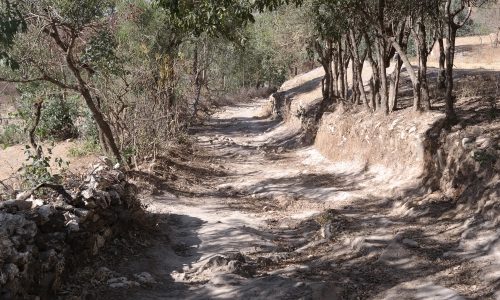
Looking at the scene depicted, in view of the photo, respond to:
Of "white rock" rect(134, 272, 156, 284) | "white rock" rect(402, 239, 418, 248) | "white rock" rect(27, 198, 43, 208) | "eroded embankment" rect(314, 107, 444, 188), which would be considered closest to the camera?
"white rock" rect(27, 198, 43, 208)

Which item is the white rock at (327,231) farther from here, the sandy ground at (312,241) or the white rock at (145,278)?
the white rock at (145,278)

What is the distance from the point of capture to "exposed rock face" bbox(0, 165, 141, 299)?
550cm

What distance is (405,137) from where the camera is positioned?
12.7 meters

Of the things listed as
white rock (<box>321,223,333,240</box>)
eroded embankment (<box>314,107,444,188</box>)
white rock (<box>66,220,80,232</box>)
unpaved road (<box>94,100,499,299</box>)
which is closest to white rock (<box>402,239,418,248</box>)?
unpaved road (<box>94,100,499,299</box>)

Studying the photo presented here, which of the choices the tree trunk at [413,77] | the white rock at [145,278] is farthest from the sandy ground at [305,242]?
the tree trunk at [413,77]

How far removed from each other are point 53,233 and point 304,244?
191 inches

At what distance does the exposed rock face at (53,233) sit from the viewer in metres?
5.50

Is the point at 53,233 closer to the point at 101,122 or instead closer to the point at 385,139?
the point at 101,122

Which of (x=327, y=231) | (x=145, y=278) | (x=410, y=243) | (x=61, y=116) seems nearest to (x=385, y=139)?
(x=327, y=231)

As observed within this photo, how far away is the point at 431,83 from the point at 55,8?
42.0 feet

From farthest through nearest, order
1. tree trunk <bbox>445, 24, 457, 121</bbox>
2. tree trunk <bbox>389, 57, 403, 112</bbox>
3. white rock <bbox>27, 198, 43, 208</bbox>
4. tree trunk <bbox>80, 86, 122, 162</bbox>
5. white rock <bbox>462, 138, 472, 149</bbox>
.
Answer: tree trunk <bbox>389, 57, 403, 112</bbox> → tree trunk <bbox>445, 24, 457, 121</bbox> → tree trunk <bbox>80, 86, 122, 162</bbox> → white rock <bbox>462, 138, 472, 149</bbox> → white rock <bbox>27, 198, 43, 208</bbox>

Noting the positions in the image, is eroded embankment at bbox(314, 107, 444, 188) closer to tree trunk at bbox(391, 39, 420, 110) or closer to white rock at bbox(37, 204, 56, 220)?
tree trunk at bbox(391, 39, 420, 110)

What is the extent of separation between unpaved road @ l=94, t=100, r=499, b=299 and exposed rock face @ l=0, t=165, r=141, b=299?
66 centimetres

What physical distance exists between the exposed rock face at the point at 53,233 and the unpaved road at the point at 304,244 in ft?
2.18
